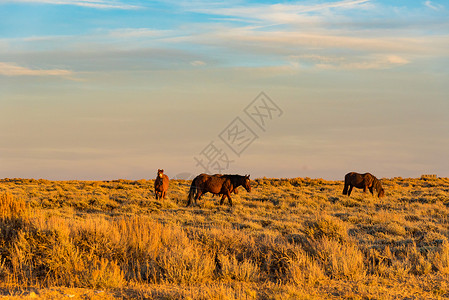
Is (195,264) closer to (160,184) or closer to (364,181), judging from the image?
(160,184)

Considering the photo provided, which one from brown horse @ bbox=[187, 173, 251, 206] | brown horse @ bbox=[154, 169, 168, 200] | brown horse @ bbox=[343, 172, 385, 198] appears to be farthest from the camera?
brown horse @ bbox=[343, 172, 385, 198]

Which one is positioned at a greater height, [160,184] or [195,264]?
[160,184]

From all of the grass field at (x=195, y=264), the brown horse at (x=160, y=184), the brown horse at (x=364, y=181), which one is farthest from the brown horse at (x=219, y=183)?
the grass field at (x=195, y=264)

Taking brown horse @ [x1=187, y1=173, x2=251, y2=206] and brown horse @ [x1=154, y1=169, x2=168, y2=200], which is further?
brown horse @ [x1=154, y1=169, x2=168, y2=200]

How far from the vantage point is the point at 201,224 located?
55.3 feet

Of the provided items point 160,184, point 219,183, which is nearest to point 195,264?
point 219,183

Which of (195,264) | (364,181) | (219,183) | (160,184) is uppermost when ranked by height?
(364,181)

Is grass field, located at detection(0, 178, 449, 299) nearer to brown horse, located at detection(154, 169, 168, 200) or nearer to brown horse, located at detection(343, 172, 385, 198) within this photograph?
brown horse, located at detection(154, 169, 168, 200)

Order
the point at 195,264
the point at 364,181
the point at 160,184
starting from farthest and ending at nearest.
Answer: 1. the point at 364,181
2. the point at 160,184
3. the point at 195,264

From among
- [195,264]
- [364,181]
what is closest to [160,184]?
[364,181]

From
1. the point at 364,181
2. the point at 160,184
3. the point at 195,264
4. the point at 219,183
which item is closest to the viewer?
the point at 195,264

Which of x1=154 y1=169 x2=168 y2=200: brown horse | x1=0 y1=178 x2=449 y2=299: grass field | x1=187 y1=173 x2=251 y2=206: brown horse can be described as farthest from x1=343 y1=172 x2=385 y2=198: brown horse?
x1=0 y1=178 x2=449 y2=299: grass field

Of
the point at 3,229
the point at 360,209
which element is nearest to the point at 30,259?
the point at 3,229

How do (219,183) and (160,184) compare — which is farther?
(160,184)
